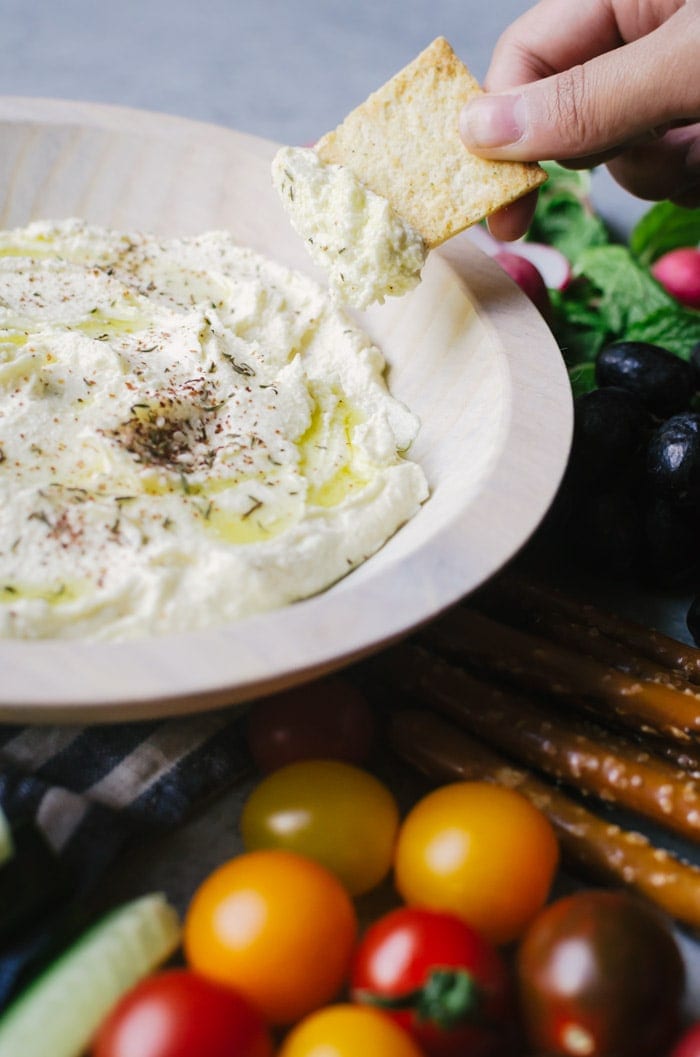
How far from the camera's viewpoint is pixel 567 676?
1.89 meters

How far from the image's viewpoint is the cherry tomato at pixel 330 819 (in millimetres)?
1634

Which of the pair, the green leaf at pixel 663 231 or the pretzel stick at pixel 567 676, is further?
the green leaf at pixel 663 231

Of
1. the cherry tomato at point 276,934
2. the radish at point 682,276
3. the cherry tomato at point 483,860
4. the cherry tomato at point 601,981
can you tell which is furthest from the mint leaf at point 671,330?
the cherry tomato at point 276,934

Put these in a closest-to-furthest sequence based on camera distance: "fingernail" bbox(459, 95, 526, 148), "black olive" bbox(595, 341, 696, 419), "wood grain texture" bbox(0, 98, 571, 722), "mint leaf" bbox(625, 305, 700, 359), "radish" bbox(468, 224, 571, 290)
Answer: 1. "wood grain texture" bbox(0, 98, 571, 722)
2. "fingernail" bbox(459, 95, 526, 148)
3. "black olive" bbox(595, 341, 696, 419)
4. "mint leaf" bbox(625, 305, 700, 359)
5. "radish" bbox(468, 224, 571, 290)

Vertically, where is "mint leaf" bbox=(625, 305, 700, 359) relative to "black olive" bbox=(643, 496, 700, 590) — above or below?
above

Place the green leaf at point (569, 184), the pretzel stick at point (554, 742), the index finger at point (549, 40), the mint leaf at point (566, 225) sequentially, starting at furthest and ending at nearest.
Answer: the green leaf at point (569, 184) → the mint leaf at point (566, 225) → the index finger at point (549, 40) → the pretzel stick at point (554, 742)

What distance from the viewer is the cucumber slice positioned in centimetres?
133

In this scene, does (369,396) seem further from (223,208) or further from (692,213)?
(692,213)

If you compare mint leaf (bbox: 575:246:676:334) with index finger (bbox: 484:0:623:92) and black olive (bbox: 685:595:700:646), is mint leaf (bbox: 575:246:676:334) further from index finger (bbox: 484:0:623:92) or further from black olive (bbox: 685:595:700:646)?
black olive (bbox: 685:595:700:646)

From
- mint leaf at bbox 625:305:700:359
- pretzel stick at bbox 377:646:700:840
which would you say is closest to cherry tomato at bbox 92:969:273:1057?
pretzel stick at bbox 377:646:700:840

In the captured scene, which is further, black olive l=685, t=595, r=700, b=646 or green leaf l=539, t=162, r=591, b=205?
green leaf l=539, t=162, r=591, b=205

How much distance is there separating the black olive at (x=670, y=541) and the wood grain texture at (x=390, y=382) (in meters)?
0.40

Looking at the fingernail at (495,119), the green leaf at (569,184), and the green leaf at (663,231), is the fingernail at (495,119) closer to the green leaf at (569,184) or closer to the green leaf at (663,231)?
the green leaf at (663,231)

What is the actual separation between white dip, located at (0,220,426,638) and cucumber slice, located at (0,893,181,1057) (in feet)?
1.45
